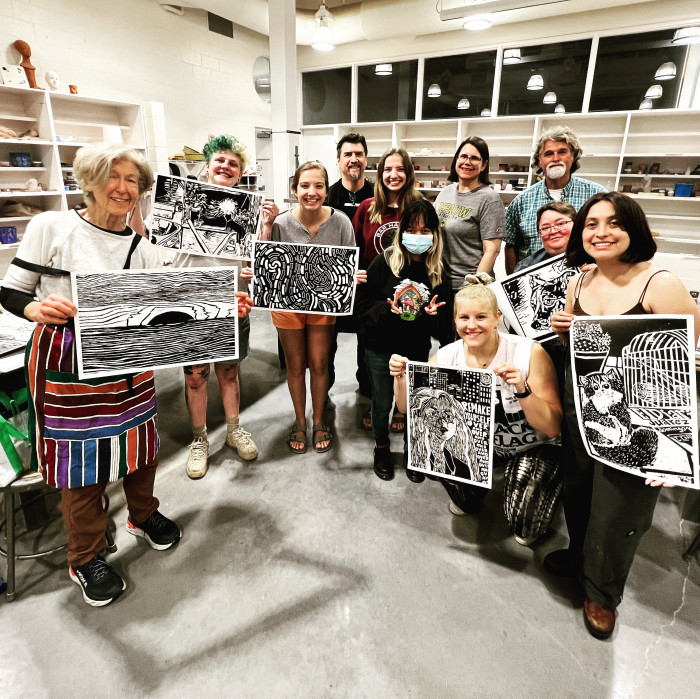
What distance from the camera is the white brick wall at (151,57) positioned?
15.6 ft

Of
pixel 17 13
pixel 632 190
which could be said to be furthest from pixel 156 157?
pixel 632 190

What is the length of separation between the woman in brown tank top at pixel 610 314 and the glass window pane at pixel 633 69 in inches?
234

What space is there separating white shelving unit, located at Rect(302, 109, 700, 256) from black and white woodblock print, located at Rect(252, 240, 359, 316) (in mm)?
5068

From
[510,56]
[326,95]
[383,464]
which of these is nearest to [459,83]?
[510,56]

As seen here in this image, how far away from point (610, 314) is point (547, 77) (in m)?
6.38

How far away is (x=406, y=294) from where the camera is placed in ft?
6.77

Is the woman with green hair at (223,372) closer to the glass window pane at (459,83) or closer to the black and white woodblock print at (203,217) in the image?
the black and white woodblock print at (203,217)

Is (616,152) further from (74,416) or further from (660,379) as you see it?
(74,416)

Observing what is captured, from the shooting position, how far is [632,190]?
596 cm

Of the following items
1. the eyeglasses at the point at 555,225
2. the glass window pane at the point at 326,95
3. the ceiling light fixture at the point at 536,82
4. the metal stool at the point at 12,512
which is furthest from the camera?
the glass window pane at the point at 326,95

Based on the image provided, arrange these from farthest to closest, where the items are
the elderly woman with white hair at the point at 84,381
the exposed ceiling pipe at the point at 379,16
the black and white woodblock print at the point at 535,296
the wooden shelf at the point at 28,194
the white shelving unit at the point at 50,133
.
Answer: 1. the exposed ceiling pipe at the point at 379,16
2. the white shelving unit at the point at 50,133
3. the wooden shelf at the point at 28,194
4. the black and white woodblock print at the point at 535,296
5. the elderly woman with white hair at the point at 84,381

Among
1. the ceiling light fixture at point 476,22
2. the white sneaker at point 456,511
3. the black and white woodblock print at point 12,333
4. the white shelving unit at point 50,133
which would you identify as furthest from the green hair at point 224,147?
the ceiling light fixture at point 476,22

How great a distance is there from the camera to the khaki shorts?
233cm

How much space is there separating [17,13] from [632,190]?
7.50m
